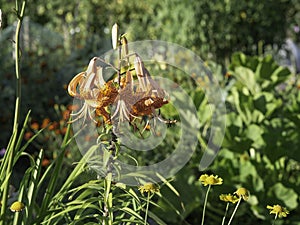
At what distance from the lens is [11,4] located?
388 inches

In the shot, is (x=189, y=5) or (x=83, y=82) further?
(x=189, y=5)

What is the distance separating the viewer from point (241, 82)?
3.97 meters

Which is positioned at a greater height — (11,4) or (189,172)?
(11,4)

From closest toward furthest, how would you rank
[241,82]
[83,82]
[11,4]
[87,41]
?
[83,82]
[241,82]
[87,41]
[11,4]

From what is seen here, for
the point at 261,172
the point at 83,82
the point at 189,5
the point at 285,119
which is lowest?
the point at 261,172

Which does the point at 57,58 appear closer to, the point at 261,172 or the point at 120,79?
the point at 261,172

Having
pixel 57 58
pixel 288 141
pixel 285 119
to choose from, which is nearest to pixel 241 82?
pixel 285 119

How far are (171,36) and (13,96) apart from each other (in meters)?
1.95

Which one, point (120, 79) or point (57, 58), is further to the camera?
point (57, 58)

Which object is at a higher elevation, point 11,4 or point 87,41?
point 11,4

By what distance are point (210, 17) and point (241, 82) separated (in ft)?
8.33

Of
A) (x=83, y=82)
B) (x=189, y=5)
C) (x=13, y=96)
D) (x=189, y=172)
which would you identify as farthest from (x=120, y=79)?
(x=189, y=5)

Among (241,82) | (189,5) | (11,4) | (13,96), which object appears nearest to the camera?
(241,82)

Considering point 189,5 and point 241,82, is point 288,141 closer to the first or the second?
point 241,82
